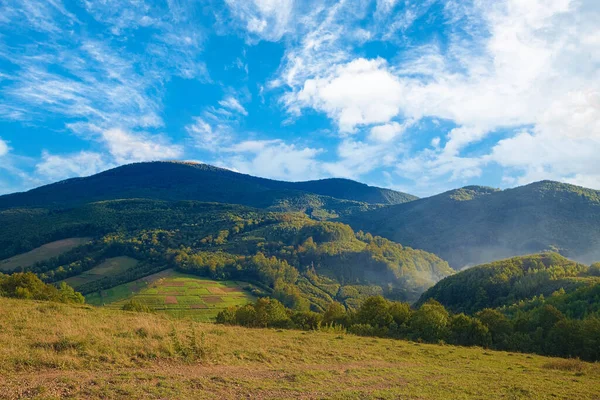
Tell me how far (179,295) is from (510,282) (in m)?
128

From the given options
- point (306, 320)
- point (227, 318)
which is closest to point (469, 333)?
point (306, 320)

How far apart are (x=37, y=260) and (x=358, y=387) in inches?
9317

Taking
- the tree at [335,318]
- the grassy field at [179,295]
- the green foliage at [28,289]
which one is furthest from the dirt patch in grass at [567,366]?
the grassy field at [179,295]

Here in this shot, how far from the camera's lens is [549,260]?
459ft

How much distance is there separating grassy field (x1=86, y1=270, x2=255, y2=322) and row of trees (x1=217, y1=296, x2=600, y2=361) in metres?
74.4

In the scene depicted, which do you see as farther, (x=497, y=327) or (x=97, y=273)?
(x=97, y=273)

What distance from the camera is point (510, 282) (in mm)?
128875

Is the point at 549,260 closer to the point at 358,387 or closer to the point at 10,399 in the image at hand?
the point at 358,387

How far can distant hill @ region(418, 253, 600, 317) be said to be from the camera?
4363 inches

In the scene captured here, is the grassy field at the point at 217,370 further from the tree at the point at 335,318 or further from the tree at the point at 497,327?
the tree at the point at 335,318

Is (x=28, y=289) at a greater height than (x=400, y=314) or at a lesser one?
greater

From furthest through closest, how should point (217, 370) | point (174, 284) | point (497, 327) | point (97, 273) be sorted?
point (97, 273), point (174, 284), point (497, 327), point (217, 370)

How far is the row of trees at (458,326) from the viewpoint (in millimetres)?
41375

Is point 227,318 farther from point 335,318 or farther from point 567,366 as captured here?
point 567,366
